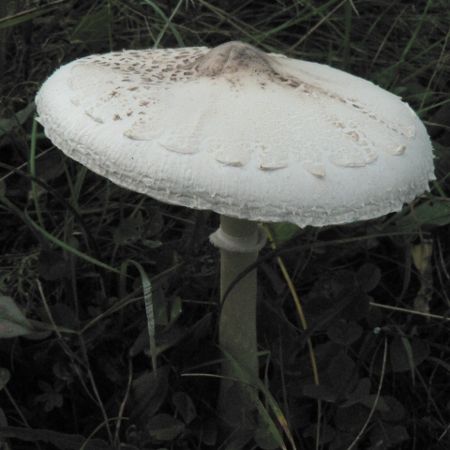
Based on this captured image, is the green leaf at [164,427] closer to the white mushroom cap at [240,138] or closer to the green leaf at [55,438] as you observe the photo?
the green leaf at [55,438]

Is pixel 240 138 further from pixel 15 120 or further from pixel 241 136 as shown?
pixel 15 120

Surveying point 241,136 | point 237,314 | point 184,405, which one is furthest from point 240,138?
point 184,405

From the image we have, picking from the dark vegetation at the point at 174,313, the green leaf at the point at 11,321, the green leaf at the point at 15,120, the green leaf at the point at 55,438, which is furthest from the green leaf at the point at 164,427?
the green leaf at the point at 15,120

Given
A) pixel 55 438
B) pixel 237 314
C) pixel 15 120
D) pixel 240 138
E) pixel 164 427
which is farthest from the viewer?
pixel 15 120

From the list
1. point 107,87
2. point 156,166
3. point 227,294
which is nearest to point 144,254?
point 227,294

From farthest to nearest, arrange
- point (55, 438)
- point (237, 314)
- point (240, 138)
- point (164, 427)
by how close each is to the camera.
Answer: point (237, 314)
point (164, 427)
point (55, 438)
point (240, 138)

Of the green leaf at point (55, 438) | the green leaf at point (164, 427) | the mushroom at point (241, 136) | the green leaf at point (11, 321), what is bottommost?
the green leaf at point (164, 427)

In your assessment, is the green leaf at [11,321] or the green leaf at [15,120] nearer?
the green leaf at [11,321]
